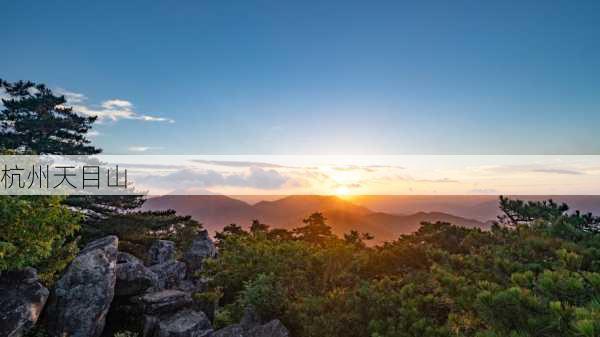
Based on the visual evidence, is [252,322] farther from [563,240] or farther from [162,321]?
[563,240]

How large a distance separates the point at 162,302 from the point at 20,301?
3.73m

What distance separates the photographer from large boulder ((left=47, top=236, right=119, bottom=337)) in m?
9.16

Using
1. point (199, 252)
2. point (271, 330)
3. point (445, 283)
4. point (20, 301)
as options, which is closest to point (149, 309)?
point (20, 301)

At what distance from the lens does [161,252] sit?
19.1 m

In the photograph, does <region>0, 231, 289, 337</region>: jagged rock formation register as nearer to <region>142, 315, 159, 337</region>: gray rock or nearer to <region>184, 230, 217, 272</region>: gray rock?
<region>142, 315, 159, 337</region>: gray rock

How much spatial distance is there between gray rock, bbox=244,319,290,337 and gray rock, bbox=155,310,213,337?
6.82 feet

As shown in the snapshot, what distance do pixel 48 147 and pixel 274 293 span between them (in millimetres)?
20300

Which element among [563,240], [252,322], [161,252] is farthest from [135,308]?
[563,240]

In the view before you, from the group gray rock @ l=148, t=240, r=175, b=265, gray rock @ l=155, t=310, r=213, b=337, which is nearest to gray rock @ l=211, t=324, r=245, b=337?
gray rock @ l=155, t=310, r=213, b=337

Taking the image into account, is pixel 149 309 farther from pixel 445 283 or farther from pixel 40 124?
pixel 40 124

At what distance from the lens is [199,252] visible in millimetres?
18188

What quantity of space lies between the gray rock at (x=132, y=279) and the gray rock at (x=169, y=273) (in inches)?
74.0

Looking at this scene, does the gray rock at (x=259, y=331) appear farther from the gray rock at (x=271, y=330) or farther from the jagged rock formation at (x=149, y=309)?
the jagged rock formation at (x=149, y=309)

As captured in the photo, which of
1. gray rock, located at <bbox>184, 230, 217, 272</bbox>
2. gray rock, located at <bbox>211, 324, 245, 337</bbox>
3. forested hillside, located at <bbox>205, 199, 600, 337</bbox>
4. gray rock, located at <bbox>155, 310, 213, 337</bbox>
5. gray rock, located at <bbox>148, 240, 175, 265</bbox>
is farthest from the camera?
gray rock, located at <bbox>148, 240, 175, 265</bbox>
